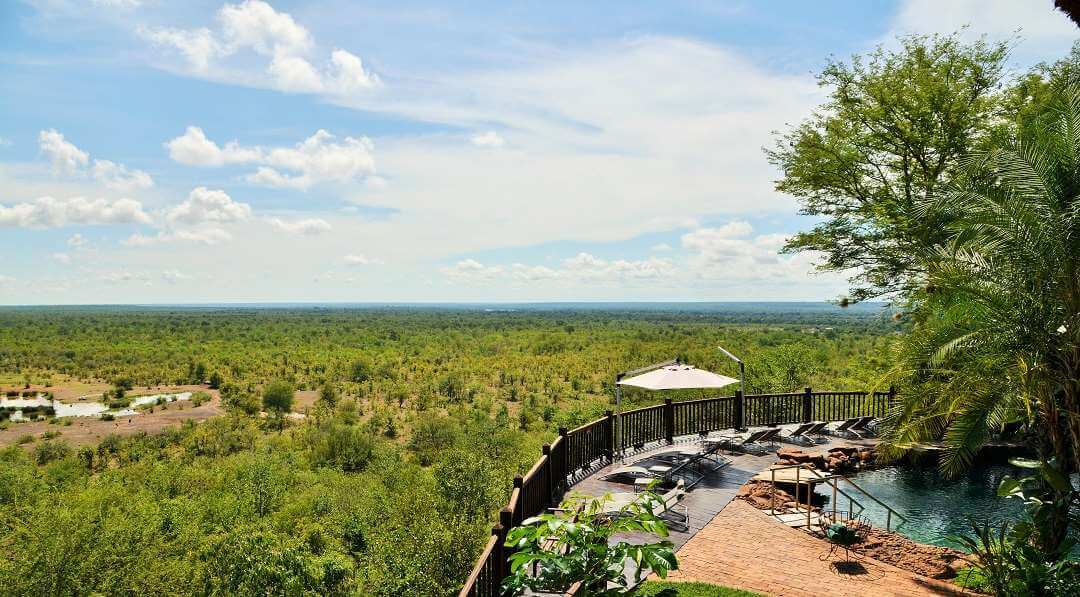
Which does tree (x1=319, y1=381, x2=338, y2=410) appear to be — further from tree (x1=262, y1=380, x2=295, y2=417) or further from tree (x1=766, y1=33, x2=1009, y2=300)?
tree (x1=766, y1=33, x2=1009, y2=300)

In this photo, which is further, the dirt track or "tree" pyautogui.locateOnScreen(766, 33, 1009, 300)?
the dirt track

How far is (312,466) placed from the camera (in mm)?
32125

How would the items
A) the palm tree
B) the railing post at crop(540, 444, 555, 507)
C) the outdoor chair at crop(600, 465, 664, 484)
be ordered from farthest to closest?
the outdoor chair at crop(600, 465, 664, 484) → the railing post at crop(540, 444, 555, 507) → the palm tree

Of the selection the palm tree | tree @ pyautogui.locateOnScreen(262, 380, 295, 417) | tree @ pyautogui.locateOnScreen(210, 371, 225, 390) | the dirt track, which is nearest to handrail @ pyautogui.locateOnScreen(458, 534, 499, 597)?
the palm tree

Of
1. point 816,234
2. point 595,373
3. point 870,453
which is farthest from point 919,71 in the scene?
point 595,373

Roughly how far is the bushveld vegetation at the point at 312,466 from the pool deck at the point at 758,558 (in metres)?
5.35

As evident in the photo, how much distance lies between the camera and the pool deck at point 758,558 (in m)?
7.61

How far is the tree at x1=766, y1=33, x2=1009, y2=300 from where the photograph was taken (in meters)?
17.7

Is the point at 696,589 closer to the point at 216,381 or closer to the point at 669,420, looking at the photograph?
the point at 669,420

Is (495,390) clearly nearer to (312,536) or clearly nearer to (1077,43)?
(312,536)

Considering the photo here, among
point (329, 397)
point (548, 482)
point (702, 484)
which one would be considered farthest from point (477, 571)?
point (329, 397)

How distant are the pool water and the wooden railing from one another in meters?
3.17

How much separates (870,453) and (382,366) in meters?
54.8

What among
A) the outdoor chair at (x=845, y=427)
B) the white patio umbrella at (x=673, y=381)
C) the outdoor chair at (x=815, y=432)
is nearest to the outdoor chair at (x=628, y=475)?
the white patio umbrella at (x=673, y=381)
